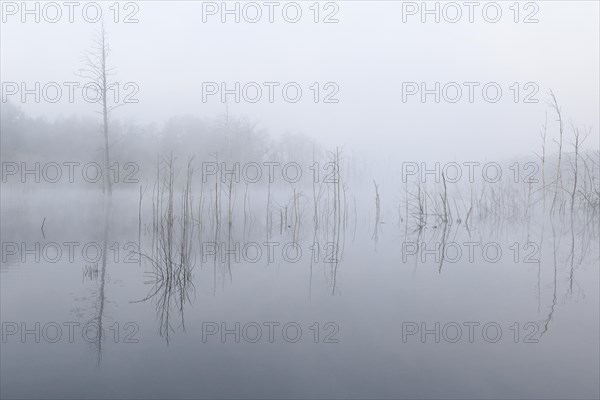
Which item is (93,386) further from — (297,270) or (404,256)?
(404,256)

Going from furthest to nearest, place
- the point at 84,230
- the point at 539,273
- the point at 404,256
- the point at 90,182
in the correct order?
the point at 90,182
the point at 84,230
the point at 404,256
the point at 539,273

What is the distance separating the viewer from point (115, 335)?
209 centimetres

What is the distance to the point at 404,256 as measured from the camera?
477 centimetres

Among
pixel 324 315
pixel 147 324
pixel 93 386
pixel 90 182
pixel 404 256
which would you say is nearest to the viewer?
pixel 93 386

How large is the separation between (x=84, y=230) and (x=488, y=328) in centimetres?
601

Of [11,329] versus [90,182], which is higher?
[90,182]

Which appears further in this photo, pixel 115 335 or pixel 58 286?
pixel 58 286

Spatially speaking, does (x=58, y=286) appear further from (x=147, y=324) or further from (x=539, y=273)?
(x=539, y=273)

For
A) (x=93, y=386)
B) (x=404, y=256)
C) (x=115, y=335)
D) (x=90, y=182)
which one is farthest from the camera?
(x=90, y=182)

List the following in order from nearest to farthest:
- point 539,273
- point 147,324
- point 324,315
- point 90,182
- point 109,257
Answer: point 147,324 → point 324,315 → point 539,273 → point 109,257 → point 90,182

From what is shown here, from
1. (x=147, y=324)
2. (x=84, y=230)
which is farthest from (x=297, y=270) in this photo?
(x=84, y=230)

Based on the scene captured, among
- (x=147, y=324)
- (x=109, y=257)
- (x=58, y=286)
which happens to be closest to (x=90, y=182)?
(x=109, y=257)

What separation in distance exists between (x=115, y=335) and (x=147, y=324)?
8.2 inches

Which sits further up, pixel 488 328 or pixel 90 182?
pixel 90 182
